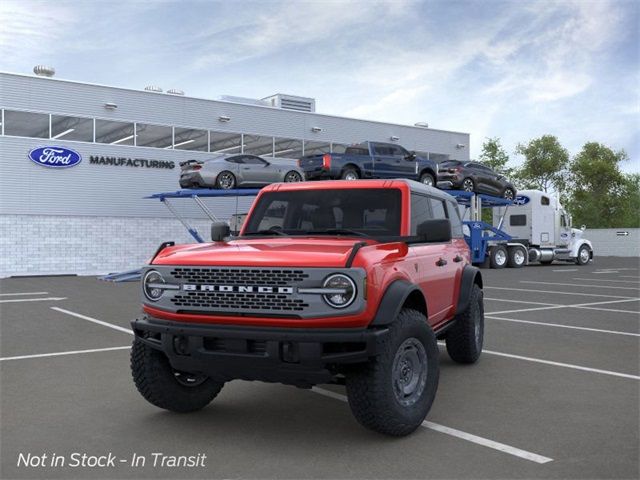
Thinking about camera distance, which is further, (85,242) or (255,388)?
(85,242)

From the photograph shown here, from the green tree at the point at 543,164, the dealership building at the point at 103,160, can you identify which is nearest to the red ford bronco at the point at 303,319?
the dealership building at the point at 103,160

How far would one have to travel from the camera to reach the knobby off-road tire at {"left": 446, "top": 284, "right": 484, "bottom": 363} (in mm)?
7086

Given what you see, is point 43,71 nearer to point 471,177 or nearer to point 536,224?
point 471,177

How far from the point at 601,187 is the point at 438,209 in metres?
73.1

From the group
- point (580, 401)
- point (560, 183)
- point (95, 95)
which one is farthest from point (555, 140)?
point (580, 401)

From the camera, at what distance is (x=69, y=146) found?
87.6 ft

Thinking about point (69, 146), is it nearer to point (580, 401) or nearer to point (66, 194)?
point (66, 194)

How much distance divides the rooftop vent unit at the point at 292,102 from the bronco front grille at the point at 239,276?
96.5 feet

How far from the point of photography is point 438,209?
6.77 meters

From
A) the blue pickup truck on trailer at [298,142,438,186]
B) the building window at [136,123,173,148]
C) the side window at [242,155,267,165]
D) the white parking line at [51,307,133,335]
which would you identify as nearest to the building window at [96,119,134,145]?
the building window at [136,123,173,148]

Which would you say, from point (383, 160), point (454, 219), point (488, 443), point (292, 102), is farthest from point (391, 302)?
point (292, 102)

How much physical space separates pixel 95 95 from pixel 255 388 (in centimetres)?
2410

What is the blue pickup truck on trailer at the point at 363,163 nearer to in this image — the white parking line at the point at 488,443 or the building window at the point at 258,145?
the building window at the point at 258,145

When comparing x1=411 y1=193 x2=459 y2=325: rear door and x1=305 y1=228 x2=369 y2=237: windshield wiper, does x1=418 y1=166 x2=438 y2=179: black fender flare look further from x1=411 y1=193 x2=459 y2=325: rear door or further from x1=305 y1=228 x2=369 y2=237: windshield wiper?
x1=305 y1=228 x2=369 y2=237: windshield wiper
